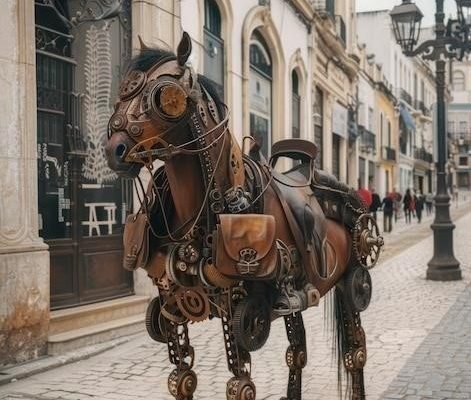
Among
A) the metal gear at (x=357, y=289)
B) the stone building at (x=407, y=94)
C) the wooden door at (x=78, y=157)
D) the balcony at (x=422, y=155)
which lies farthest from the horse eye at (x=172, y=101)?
the balcony at (x=422, y=155)

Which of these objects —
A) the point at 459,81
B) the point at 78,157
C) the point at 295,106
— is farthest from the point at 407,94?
the point at 78,157

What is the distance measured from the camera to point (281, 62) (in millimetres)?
14961

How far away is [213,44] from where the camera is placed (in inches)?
440

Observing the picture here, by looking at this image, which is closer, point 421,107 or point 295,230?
point 295,230

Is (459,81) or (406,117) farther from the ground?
(459,81)

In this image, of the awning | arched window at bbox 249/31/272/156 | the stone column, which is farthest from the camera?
the awning

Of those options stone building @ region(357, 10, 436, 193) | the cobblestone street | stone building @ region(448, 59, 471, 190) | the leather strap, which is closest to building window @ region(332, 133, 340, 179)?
stone building @ region(357, 10, 436, 193)

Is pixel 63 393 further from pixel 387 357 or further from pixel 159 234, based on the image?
pixel 387 357

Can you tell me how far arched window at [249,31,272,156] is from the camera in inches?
529

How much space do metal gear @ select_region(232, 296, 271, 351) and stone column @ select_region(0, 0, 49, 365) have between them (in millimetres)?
3533

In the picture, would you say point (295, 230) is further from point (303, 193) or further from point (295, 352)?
point (295, 352)

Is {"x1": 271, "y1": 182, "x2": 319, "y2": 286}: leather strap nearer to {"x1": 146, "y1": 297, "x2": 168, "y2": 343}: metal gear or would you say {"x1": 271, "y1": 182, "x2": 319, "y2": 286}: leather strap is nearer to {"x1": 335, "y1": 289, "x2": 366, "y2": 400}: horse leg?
{"x1": 146, "y1": 297, "x2": 168, "y2": 343}: metal gear

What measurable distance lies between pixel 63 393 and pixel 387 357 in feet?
10.1

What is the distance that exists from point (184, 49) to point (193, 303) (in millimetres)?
1309
